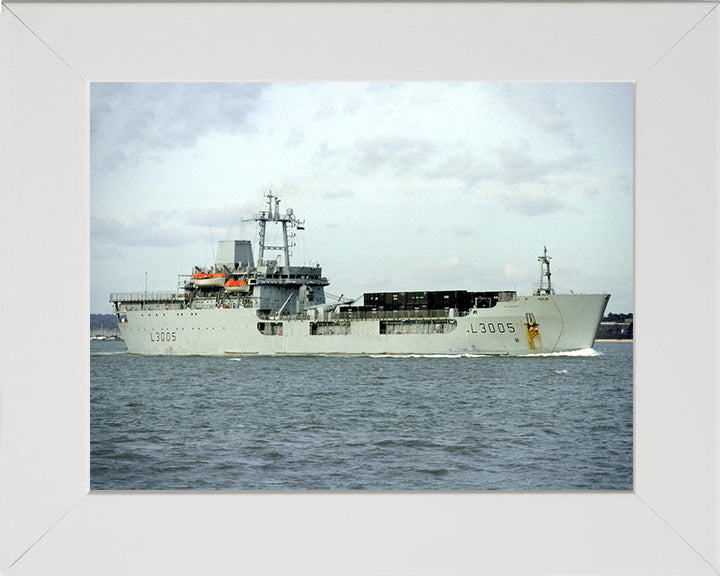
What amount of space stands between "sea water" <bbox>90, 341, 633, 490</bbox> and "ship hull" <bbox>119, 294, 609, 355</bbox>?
1.29 feet

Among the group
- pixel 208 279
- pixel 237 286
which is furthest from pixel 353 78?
pixel 208 279

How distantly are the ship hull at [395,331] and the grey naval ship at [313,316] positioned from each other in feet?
0.07

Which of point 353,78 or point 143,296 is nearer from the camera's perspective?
point 353,78

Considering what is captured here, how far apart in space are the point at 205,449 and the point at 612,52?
7.64 metres

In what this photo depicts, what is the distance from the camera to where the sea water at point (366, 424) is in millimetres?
6520

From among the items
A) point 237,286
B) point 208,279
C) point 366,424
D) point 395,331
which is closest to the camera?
point 366,424

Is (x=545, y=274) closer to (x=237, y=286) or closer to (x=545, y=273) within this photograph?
(x=545, y=273)

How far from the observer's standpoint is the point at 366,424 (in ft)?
35.1

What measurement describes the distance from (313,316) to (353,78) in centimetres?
1528

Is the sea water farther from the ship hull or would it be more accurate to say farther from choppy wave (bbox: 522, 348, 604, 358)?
the ship hull
